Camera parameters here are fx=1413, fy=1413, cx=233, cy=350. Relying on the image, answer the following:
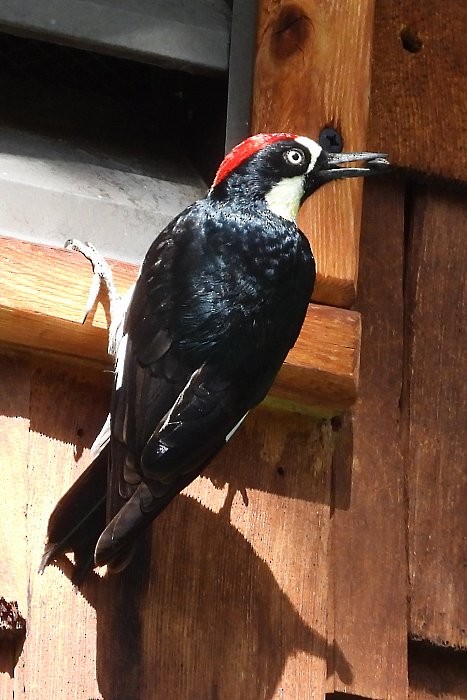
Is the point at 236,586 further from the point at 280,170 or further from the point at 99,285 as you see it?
the point at 280,170

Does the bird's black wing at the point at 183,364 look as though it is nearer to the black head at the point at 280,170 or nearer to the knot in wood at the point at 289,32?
the black head at the point at 280,170

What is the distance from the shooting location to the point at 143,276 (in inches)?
90.7

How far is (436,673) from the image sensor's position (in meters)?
2.49

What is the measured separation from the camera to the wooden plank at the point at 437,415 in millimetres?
2502

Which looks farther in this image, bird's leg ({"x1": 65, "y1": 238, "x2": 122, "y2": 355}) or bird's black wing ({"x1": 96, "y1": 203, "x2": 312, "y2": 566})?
bird's leg ({"x1": 65, "y1": 238, "x2": 122, "y2": 355})

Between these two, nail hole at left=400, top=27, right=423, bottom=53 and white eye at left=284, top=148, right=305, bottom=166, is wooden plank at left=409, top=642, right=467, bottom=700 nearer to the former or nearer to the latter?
white eye at left=284, top=148, right=305, bottom=166

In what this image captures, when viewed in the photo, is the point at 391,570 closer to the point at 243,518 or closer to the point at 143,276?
the point at 243,518

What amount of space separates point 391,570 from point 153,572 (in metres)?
→ 0.46

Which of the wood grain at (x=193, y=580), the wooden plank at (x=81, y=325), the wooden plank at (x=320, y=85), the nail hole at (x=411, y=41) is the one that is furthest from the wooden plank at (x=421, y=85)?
the wood grain at (x=193, y=580)

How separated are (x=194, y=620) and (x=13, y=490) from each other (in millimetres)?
355

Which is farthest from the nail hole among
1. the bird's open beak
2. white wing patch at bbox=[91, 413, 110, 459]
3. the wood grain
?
white wing patch at bbox=[91, 413, 110, 459]

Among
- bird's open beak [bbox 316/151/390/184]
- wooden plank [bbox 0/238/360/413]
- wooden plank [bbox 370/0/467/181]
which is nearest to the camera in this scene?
wooden plank [bbox 0/238/360/413]

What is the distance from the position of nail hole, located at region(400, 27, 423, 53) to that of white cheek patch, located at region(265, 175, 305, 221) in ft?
1.92

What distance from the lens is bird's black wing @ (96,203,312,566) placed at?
2.06m
